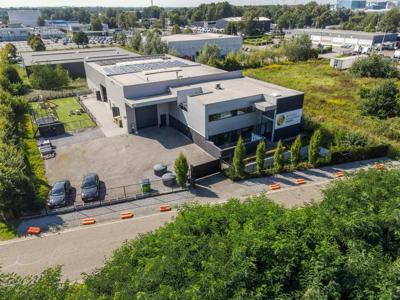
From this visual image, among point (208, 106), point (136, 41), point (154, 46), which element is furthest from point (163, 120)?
point (136, 41)

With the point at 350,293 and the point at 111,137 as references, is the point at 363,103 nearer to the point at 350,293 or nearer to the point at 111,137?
the point at 111,137

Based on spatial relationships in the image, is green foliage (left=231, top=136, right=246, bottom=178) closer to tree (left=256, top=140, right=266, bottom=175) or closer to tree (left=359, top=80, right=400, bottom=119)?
tree (left=256, top=140, right=266, bottom=175)

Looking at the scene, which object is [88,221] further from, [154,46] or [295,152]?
[154,46]

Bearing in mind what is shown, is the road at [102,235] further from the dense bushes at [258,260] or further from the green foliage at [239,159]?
the dense bushes at [258,260]

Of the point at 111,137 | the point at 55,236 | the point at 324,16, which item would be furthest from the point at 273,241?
the point at 324,16

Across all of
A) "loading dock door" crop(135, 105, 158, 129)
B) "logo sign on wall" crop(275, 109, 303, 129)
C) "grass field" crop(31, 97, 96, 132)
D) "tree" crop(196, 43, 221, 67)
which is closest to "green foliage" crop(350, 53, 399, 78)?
"tree" crop(196, 43, 221, 67)
